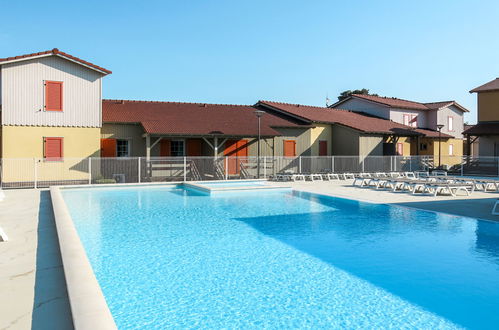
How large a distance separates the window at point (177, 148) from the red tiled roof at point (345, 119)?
8369mm

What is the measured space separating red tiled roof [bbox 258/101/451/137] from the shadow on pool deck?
21.5 m

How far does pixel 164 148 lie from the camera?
23.0 meters

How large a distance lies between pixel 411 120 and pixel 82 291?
112 feet

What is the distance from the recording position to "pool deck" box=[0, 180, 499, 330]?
418cm

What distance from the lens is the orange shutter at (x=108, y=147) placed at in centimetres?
2153

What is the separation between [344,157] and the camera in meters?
26.0

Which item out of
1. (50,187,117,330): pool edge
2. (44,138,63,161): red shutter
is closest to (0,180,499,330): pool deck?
(50,187,117,330): pool edge

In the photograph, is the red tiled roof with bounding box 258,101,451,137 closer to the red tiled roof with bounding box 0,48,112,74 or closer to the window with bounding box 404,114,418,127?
the window with bounding box 404,114,418,127

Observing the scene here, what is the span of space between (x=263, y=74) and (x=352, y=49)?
9.45 metres

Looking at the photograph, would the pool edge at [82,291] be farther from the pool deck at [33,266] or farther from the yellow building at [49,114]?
the yellow building at [49,114]

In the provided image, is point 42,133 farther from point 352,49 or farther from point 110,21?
point 352,49

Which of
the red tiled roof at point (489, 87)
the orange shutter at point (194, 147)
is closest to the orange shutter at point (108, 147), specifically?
the orange shutter at point (194, 147)

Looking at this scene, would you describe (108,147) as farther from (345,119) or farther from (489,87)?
(489,87)

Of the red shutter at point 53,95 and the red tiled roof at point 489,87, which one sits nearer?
the red shutter at point 53,95
